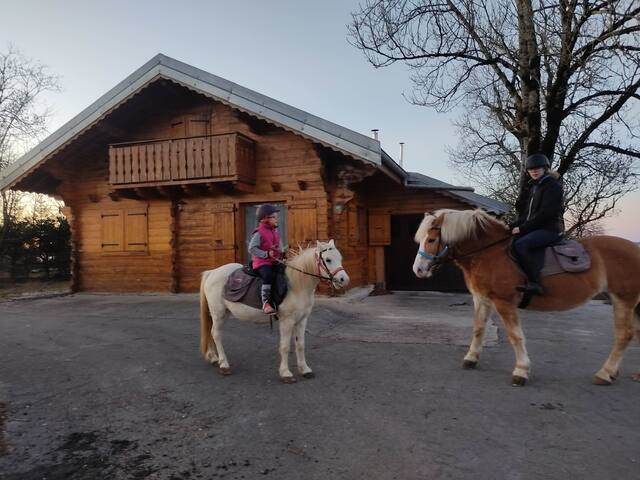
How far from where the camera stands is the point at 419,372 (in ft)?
17.5

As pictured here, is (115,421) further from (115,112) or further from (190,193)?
(115,112)

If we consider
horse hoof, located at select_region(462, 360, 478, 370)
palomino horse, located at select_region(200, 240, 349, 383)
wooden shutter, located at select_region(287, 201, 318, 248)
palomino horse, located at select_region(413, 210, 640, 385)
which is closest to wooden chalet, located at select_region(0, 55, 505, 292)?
wooden shutter, located at select_region(287, 201, 318, 248)

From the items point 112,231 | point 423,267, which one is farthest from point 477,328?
point 112,231

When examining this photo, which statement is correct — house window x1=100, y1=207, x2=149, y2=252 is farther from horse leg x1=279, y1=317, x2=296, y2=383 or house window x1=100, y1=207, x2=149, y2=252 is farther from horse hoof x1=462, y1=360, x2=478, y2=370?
horse hoof x1=462, y1=360, x2=478, y2=370

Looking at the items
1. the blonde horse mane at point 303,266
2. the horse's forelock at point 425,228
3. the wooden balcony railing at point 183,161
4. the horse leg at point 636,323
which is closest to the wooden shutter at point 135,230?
the wooden balcony railing at point 183,161

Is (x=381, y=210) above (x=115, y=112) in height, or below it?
below

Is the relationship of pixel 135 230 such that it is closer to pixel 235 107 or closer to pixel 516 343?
pixel 235 107

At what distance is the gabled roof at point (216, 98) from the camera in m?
9.88

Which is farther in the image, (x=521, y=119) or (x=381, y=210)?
(x=381, y=210)

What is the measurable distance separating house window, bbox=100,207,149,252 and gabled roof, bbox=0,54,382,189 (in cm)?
250

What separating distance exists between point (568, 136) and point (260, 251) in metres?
14.1

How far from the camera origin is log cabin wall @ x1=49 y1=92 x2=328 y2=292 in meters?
11.6

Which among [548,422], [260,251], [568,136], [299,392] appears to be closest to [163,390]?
[299,392]

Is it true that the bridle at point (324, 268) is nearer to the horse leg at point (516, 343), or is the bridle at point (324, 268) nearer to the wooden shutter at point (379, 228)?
the horse leg at point (516, 343)
